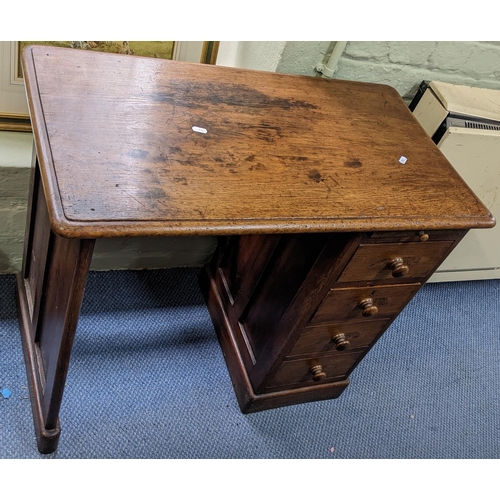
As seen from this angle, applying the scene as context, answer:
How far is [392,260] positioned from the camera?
1194mm

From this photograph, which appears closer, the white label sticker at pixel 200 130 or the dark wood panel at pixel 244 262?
the white label sticker at pixel 200 130

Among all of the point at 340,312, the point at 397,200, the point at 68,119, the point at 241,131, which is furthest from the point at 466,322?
the point at 68,119

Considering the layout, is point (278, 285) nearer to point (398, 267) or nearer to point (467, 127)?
point (398, 267)

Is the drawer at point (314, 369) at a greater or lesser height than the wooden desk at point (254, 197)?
lesser

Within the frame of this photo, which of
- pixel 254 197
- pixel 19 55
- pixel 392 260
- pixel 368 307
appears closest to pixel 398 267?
pixel 392 260

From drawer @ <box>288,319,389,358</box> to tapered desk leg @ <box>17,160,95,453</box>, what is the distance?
0.58m

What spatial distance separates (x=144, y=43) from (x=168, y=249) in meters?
0.64

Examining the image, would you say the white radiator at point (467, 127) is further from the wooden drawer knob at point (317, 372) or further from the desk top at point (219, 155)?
the wooden drawer knob at point (317, 372)

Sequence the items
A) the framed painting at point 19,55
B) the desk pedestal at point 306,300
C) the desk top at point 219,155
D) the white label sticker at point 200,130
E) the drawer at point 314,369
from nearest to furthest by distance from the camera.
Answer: the desk top at point 219,155 < the white label sticker at point 200,130 < the desk pedestal at point 306,300 < the framed painting at point 19,55 < the drawer at point 314,369

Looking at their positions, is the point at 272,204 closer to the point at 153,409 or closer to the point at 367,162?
the point at 367,162

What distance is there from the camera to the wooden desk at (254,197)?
36.2 inches

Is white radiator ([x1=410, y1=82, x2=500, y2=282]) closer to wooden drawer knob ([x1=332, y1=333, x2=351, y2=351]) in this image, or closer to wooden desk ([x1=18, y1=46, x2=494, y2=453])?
wooden desk ([x1=18, y1=46, x2=494, y2=453])

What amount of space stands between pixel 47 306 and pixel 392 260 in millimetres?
792

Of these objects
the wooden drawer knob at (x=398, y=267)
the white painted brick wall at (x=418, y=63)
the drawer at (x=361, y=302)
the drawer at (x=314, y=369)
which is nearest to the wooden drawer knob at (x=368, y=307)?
the drawer at (x=361, y=302)
